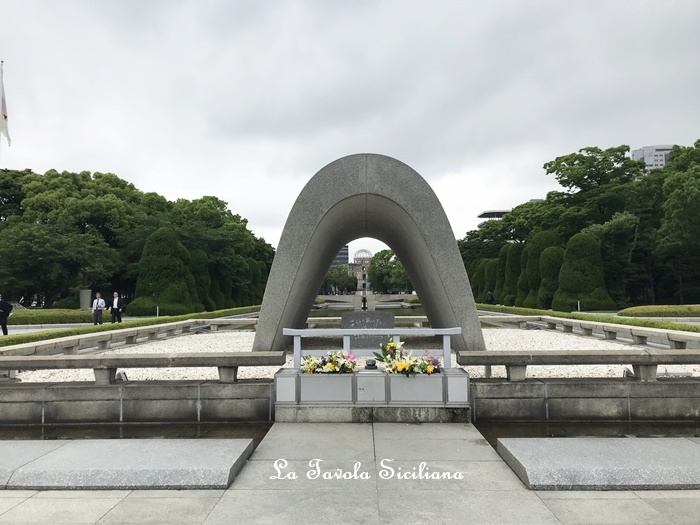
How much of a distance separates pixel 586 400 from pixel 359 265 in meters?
132

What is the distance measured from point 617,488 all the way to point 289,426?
3723 millimetres

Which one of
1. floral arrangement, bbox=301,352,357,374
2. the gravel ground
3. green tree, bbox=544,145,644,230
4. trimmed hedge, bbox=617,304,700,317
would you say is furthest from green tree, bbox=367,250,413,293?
floral arrangement, bbox=301,352,357,374

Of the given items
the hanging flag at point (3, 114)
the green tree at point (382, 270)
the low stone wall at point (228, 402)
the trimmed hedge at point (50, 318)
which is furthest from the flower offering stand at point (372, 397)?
the green tree at point (382, 270)

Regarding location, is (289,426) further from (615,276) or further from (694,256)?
(694,256)

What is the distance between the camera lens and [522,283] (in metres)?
35.3

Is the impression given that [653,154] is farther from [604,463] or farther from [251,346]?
[604,463]

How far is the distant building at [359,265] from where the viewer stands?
430ft

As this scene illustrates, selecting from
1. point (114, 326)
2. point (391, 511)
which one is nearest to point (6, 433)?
point (391, 511)

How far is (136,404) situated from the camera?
6656 mm

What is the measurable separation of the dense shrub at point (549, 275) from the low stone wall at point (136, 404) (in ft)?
92.4

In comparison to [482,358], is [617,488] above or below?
below

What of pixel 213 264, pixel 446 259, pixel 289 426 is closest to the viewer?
pixel 289 426

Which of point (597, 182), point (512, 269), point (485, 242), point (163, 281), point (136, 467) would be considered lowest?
point (136, 467)

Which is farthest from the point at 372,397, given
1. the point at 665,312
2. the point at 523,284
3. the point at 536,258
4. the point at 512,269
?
the point at 512,269
